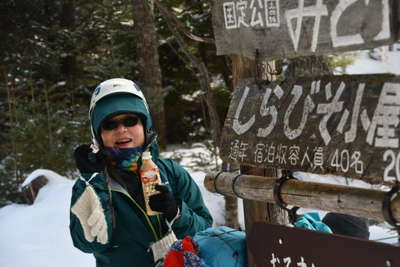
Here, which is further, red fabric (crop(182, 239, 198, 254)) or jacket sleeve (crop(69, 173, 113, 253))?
jacket sleeve (crop(69, 173, 113, 253))

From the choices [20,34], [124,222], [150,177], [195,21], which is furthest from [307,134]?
[20,34]

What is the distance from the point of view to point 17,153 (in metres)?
8.35

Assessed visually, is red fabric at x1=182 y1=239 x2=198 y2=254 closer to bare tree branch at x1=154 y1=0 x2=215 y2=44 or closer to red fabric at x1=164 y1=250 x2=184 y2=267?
red fabric at x1=164 y1=250 x2=184 y2=267

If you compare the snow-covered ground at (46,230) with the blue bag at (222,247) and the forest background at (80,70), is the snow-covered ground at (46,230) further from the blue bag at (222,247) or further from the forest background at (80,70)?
the blue bag at (222,247)

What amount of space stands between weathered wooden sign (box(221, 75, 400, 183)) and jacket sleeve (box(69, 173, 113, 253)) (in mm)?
670

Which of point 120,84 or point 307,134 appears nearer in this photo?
point 307,134

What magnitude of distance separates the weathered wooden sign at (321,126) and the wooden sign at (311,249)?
0.74ft

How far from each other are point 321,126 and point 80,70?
10935 mm

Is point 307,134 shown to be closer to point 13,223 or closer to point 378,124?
point 378,124

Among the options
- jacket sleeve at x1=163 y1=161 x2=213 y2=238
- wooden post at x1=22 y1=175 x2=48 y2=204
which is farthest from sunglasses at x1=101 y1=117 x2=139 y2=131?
wooden post at x1=22 y1=175 x2=48 y2=204

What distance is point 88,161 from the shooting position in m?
2.59

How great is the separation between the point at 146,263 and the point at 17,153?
635cm

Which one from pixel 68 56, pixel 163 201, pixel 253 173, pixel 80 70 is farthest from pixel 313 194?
pixel 80 70

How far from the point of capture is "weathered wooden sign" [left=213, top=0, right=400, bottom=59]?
161 cm
